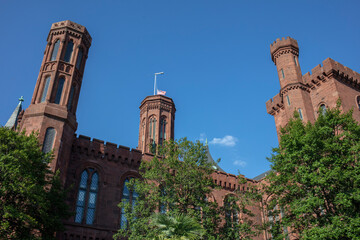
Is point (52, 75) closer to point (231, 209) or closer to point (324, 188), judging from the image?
point (231, 209)

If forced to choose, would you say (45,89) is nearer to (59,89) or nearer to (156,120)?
(59,89)

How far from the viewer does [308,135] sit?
60.8 ft

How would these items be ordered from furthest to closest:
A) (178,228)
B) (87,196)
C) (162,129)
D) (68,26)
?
(162,129)
(68,26)
(87,196)
(178,228)

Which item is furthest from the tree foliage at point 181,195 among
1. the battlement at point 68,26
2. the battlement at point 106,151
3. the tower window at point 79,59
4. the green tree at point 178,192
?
the battlement at point 68,26

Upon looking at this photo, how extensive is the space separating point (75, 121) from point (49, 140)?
3247 mm

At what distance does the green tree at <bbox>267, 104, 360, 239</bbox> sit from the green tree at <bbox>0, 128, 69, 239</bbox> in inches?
471

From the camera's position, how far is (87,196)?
23969 mm

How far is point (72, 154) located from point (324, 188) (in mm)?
16635

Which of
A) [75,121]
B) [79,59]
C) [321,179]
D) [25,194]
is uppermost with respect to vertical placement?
[79,59]

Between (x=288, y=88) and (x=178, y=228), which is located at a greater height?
(x=288, y=88)

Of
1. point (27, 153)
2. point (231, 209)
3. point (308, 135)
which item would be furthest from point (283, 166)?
point (27, 153)

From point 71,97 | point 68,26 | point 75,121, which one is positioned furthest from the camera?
point 68,26

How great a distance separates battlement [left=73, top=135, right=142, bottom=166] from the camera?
2517 centimetres

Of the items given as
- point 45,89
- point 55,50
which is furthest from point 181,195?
point 55,50
